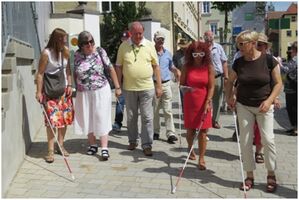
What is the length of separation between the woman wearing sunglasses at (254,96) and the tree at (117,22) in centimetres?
1743

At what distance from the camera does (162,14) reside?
2489cm

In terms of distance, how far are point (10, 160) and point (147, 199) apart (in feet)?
5.44

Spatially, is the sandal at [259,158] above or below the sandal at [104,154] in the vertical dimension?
below

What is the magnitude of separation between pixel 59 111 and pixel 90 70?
0.71 m

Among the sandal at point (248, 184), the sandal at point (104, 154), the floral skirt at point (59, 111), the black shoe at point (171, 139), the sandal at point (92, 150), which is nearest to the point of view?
the sandal at point (248, 184)

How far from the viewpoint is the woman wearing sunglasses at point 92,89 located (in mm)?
6188

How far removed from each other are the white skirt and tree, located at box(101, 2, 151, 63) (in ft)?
52.0

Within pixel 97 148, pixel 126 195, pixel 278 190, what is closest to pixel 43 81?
pixel 97 148

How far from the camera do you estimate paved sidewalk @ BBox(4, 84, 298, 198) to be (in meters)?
4.92

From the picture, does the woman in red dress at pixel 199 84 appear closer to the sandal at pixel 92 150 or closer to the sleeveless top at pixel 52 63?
the sandal at pixel 92 150

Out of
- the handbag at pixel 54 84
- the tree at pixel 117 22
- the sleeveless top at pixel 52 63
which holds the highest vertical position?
the tree at pixel 117 22

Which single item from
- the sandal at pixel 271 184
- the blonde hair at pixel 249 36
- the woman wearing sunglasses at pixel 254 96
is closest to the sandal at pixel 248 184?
the woman wearing sunglasses at pixel 254 96

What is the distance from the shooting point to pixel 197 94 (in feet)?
18.7

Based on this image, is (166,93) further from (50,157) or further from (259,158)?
(50,157)
